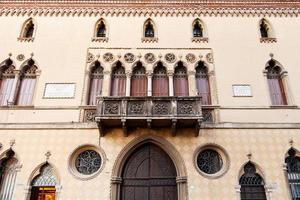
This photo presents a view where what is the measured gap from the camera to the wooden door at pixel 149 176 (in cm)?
1096

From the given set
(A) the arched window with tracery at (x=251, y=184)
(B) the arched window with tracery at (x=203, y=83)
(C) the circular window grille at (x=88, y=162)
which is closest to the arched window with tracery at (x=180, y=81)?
(B) the arched window with tracery at (x=203, y=83)

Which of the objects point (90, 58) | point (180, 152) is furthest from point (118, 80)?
point (180, 152)

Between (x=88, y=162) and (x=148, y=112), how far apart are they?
10.9 feet

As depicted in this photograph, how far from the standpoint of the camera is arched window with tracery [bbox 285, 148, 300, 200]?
10969mm

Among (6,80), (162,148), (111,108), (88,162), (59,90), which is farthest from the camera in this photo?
(6,80)

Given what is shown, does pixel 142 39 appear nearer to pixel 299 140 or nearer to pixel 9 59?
pixel 9 59

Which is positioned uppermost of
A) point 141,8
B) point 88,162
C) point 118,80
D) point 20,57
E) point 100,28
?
point 141,8

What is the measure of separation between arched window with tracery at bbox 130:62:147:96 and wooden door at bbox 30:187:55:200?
5352 millimetres

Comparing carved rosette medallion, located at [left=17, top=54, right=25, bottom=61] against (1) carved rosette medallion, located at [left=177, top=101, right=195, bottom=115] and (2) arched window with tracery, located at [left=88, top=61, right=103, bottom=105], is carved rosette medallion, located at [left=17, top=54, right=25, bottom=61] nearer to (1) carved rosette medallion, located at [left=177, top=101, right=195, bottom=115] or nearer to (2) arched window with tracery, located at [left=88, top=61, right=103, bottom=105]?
(2) arched window with tracery, located at [left=88, top=61, right=103, bottom=105]

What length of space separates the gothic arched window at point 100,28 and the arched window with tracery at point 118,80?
2.11 metres

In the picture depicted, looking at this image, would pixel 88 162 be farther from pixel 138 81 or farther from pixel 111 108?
pixel 138 81

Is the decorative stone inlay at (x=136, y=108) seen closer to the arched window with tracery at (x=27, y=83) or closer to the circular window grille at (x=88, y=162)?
the circular window grille at (x=88, y=162)

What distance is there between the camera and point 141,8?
Result: 47.7ft

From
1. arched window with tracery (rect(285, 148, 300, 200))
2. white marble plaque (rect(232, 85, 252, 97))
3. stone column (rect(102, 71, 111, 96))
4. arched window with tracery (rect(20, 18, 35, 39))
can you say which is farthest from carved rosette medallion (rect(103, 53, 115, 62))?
arched window with tracery (rect(285, 148, 300, 200))
